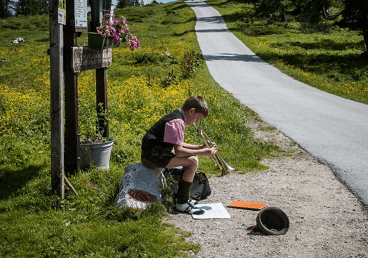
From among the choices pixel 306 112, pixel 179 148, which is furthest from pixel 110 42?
pixel 306 112

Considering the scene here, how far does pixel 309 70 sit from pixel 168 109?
47.5 feet

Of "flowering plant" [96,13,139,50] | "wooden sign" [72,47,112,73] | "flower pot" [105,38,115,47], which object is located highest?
"flowering plant" [96,13,139,50]

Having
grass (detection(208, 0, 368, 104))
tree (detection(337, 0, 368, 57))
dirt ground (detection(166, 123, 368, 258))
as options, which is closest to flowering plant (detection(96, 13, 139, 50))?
dirt ground (detection(166, 123, 368, 258))

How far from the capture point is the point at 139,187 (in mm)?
5355

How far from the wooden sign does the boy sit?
1.41 m

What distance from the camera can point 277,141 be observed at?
9211mm

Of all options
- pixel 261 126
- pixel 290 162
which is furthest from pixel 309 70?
pixel 290 162

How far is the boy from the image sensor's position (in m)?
5.16

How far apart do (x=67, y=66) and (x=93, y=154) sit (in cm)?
139

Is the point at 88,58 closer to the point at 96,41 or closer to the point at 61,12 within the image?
the point at 96,41

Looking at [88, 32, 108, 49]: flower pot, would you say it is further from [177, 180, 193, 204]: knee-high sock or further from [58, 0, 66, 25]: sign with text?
[177, 180, 193, 204]: knee-high sock

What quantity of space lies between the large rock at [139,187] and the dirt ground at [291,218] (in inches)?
16.3

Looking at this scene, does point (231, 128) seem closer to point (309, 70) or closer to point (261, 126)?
point (261, 126)

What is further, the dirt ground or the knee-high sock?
the knee-high sock
